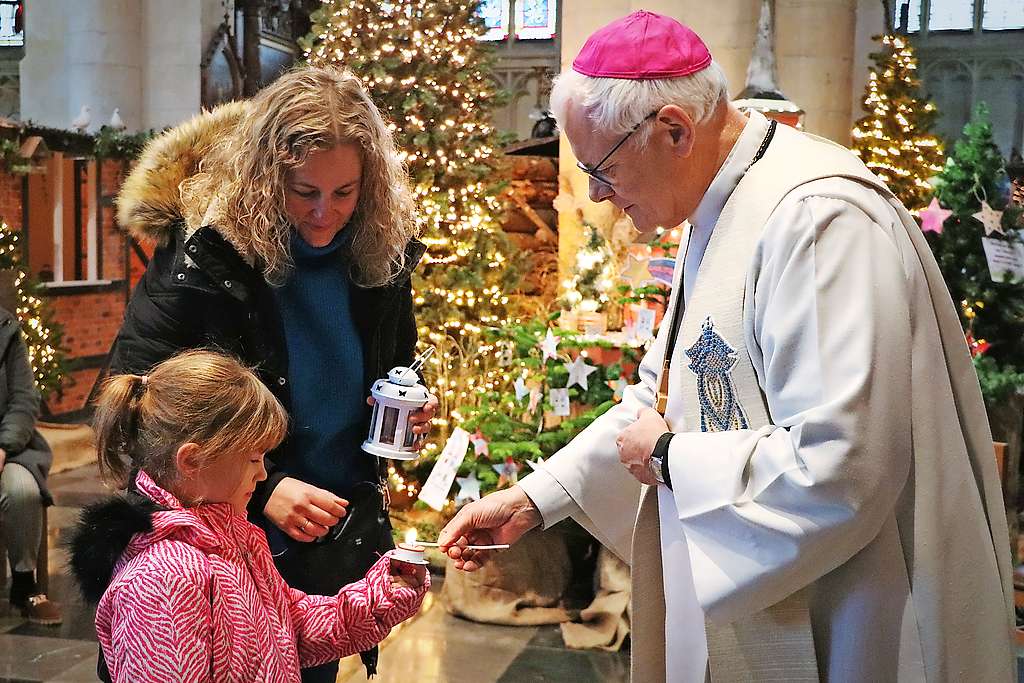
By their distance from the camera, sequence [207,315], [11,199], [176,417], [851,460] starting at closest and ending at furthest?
[851,460]
[176,417]
[207,315]
[11,199]

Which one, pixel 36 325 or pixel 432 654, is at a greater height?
pixel 36 325

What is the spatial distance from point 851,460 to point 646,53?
2.20ft

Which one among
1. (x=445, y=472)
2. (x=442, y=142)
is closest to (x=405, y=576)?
(x=445, y=472)

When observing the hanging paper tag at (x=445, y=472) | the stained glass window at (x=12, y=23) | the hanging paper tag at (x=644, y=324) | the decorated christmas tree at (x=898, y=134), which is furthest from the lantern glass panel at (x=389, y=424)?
the stained glass window at (x=12, y=23)

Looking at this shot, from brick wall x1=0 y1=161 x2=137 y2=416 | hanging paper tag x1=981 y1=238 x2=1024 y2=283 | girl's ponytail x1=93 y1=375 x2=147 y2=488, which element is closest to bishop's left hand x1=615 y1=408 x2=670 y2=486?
girl's ponytail x1=93 y1=375 x2=147 y2=488

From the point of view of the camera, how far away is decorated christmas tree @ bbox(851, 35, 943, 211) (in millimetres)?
7926

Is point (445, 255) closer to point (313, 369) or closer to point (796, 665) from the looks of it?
point (313, 369)

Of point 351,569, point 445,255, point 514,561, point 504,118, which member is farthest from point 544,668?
point 504,118

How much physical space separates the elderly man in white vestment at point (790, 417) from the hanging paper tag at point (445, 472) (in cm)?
60

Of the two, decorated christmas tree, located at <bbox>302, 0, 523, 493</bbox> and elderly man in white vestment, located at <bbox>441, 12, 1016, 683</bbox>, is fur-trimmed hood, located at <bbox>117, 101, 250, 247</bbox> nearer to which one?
elderly man in white vestment, located at <bbox>441, 12, 1016, 683</bbox>

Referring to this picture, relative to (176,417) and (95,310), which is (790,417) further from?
(95,310)

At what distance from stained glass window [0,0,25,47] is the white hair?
30.7 feet

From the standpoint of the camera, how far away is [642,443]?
66.6 inches

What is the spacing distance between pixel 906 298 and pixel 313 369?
111 cm
